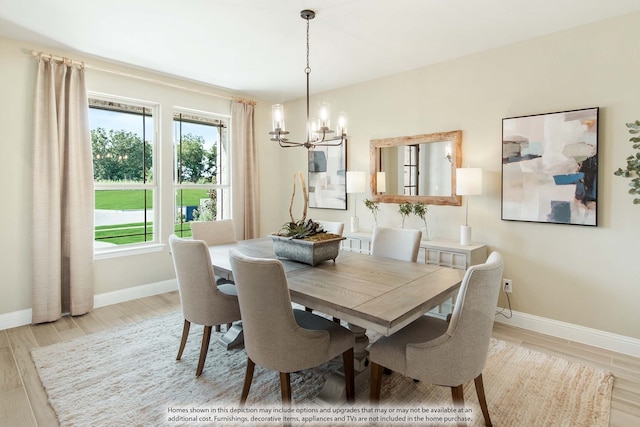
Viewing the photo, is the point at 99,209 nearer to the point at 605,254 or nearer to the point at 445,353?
the point at 445,353

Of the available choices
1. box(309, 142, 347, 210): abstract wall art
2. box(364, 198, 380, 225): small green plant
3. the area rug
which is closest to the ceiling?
box(309, 142, 347, 210): abstract wall art

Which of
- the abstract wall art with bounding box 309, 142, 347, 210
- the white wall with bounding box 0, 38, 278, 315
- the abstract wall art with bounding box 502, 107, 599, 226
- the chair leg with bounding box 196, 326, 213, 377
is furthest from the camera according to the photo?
the abstract wall art with bounding box 309, 142, 347, 210

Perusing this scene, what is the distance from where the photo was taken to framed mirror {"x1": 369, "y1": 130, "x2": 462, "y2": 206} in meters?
3.58

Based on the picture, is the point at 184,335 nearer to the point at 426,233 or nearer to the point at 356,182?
the point at 356,182

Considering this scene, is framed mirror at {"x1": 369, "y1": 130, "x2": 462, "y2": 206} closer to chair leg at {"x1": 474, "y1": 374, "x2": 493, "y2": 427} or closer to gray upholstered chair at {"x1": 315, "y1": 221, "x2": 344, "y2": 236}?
gray upholstered chair at {"x1": 315, "y1": 221, "x2": 344, "y2": 236}

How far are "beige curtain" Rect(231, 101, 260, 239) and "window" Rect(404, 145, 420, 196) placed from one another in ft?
7.01

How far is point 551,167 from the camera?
2.96 m

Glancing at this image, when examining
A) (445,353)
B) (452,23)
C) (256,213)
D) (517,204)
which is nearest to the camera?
(445,353)

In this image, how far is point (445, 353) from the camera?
1.62 meters

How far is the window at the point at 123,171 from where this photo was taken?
3.79 meters

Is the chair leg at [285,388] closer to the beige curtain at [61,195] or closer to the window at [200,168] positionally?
the beige curtain at [61,195]

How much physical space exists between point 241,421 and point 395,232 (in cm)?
175

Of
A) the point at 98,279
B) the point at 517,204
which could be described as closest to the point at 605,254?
the point at 517,204

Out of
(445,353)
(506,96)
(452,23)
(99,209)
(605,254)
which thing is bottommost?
(445,353)
